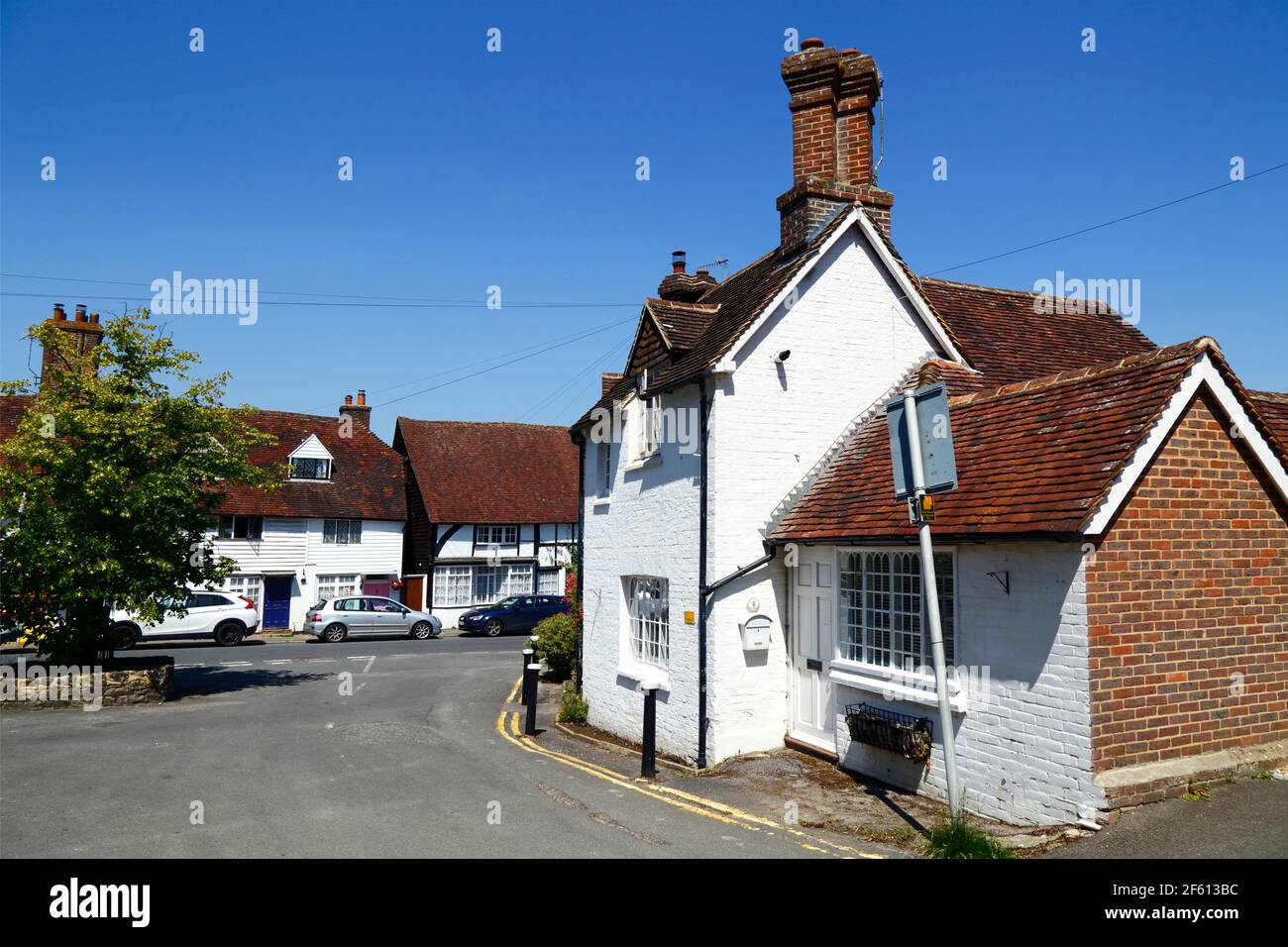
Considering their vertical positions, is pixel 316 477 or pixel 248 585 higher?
pixel 316 477

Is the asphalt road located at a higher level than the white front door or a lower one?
lower

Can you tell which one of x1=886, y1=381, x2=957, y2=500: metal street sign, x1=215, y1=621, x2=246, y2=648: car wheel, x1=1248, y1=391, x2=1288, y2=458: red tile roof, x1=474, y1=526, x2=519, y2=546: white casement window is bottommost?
x1=215, y1=621, x2=246, y2=648: car wheel

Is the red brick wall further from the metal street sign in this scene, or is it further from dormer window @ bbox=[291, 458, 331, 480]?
dormer window @ bbox=[291, 458, 331, 480]

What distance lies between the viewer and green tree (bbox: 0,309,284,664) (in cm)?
1625

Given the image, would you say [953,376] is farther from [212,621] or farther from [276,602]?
[276,602]

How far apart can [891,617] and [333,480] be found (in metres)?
31.0

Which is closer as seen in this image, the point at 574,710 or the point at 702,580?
the point at 702,580

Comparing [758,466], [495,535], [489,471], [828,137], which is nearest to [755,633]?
[758,466]

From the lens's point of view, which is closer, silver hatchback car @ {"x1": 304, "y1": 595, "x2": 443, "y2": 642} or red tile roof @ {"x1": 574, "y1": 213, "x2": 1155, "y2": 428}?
red tile roof @ {"x1": 574, "y1": 213, "x2": 1155, "y2": 428}

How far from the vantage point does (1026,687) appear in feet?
25.6

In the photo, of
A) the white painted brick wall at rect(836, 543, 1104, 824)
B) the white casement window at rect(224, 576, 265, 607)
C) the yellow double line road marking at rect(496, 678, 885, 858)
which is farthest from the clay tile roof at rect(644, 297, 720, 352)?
the white casement window at rect(224, 576, 265, 607)

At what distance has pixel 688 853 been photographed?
7.28 metres

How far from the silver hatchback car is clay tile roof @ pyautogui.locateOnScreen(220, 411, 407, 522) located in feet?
15.1
